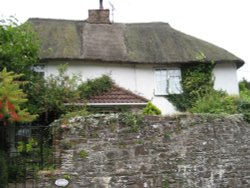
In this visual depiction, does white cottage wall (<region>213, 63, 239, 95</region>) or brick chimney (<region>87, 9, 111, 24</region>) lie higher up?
brick chimney (<region>87, 9, 111, 24</region>)

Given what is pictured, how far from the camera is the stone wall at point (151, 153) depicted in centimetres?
885

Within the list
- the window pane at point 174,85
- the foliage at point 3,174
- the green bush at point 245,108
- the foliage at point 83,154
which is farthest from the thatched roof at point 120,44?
the foliage at point 3,174

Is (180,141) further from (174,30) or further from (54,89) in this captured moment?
(174,30)

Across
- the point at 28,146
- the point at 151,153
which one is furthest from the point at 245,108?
the point at 28,146

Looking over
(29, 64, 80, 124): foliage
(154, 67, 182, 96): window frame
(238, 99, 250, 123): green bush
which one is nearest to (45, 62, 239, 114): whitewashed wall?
(154, 67, 182, 96): window frame

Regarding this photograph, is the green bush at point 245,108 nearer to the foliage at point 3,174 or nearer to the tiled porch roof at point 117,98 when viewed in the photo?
the tiled porch roof at point 117,98

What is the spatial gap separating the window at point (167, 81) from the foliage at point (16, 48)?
725cm

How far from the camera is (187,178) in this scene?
930 cm

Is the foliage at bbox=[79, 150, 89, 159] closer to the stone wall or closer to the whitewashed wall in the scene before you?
the stone wall

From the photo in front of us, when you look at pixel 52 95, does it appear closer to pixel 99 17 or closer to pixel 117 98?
pixel 117 98

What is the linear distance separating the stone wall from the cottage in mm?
9091

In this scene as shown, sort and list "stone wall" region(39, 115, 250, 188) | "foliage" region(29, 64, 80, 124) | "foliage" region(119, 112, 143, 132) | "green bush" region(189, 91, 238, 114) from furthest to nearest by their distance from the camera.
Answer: "foliage" region(29, 64, 80, 124) < "green bush" region(189, 91, 238, 114) < "foliage" region(119, 112, 143, 132) < "stone wall" region(39, 115, 250, 188)

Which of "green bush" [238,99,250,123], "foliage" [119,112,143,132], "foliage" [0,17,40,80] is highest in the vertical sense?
"foliage" [0,17,40,80]

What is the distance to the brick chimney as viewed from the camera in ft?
70.1
